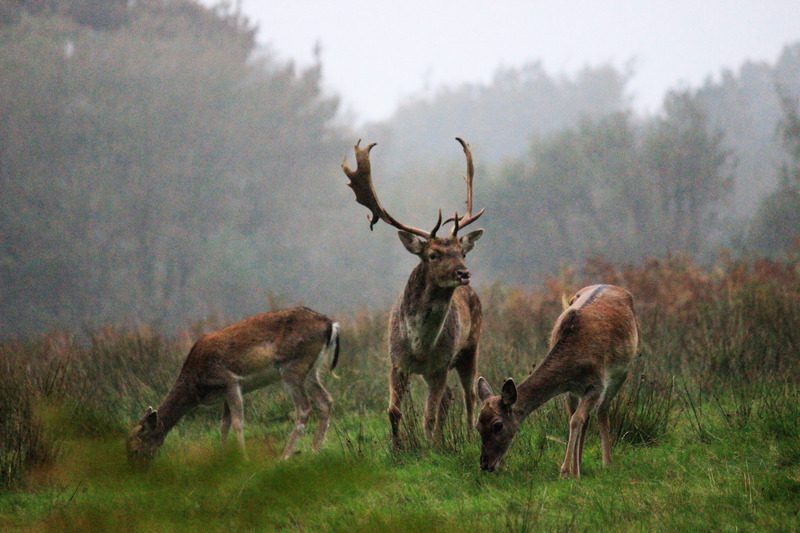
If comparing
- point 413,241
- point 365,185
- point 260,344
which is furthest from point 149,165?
point 413,241

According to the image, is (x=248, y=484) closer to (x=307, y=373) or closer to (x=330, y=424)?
(x=307, y=373)

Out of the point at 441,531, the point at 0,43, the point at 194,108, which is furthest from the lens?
the point at 194,108

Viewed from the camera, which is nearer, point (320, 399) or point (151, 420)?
point (151, 420)

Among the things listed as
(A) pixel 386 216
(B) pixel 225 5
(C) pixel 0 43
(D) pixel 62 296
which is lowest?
(D) pixel 62 296

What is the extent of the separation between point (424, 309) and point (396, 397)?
2.31 ft

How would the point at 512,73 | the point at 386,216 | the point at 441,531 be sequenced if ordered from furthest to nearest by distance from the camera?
the point at 512,73
the point at 386,216
the point at 441,531

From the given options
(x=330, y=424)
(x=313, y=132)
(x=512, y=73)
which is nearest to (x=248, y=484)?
(x=330, y=424)

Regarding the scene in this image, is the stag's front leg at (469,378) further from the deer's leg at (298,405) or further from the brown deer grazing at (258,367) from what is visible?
the deer's leg at (298,405)

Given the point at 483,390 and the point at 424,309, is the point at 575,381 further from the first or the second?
the point at 424,309

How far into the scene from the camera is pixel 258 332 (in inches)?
307

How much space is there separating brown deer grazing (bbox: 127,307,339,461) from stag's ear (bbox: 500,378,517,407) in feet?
7.01

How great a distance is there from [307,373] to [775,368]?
4158mm

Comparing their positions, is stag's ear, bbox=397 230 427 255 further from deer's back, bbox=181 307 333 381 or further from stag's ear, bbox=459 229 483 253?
deer's back, bbox=181 307 333 381

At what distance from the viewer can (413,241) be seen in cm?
693
